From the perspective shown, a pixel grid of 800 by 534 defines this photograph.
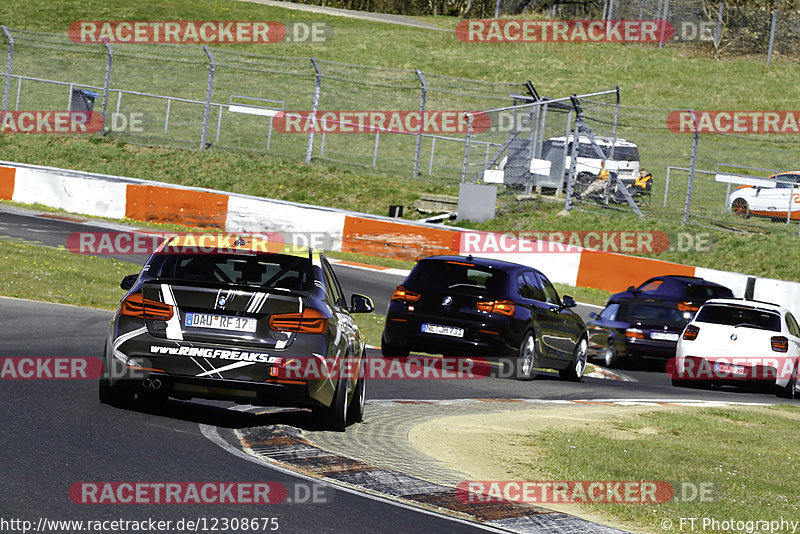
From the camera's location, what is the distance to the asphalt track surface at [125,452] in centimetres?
602

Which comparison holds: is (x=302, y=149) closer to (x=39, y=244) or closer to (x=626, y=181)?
(x=626, y=181)

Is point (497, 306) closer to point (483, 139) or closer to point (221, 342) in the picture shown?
point (221, 342)

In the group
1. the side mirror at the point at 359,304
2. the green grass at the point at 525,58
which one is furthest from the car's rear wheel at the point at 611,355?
the green grass at the point at 525,58

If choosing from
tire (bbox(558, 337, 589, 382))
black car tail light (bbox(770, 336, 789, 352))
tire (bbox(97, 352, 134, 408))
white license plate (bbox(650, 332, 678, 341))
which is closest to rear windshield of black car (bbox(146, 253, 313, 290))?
tire (bbox(97, 352, 134, 408))

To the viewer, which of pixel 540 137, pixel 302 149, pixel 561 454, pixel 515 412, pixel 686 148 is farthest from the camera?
pixel 686 148

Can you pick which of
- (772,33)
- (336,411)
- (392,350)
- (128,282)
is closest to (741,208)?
(392,350)

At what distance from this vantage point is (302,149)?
3672cm

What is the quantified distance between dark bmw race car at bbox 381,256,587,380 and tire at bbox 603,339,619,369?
356cm

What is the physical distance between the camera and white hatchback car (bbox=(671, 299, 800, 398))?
53.1ft

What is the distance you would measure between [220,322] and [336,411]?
120cm

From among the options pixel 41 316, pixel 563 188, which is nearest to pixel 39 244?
pixel 41 316

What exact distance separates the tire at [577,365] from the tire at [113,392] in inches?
322

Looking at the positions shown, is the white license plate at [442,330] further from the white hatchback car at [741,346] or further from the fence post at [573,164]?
the fence post at [573,164]

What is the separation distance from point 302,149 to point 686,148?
1430 centimetres
